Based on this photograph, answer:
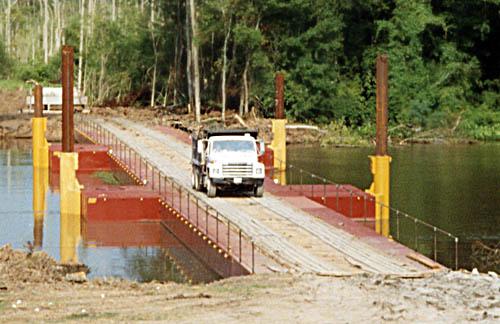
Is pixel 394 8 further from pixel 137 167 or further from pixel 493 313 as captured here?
pixel 493 313

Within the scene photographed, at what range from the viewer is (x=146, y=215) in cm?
4081

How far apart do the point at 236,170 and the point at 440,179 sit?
16.5 meters

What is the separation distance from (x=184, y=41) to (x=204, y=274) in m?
62.4

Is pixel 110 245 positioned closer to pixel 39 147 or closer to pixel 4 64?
pixel 39 147

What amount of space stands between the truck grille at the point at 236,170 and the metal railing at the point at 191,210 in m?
1.19

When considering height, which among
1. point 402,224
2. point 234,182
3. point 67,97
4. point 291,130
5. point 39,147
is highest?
point 67,97

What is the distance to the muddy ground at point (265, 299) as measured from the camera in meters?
21.8

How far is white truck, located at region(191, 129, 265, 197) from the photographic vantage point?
40.5m

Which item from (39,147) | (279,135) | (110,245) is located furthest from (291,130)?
(110,245)

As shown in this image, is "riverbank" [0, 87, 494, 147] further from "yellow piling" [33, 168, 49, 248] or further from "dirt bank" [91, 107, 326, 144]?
"yellow piling" [33, 168, 49, 248]

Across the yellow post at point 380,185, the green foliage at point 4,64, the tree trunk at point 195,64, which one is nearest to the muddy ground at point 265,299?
the yellow post at point 380,185

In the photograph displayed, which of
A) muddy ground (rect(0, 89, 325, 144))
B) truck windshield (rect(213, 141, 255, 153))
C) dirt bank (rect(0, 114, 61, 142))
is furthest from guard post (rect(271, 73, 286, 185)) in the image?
dirt bank (rect(0, 114, 61, 142))

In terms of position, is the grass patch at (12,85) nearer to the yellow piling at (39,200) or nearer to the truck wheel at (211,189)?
the yellow piling at (39,200)

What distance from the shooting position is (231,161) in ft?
133
